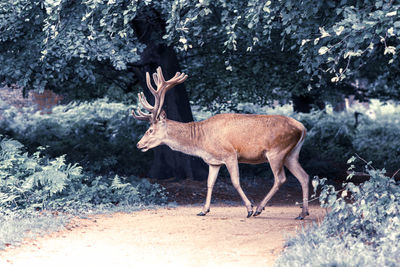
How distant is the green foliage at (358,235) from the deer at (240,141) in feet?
7.25

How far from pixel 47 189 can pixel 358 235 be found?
578 cm

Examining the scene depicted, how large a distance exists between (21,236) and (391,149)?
53.3ft

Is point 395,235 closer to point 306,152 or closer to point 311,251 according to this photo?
point 311,251

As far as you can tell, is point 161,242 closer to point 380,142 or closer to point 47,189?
point 47,189

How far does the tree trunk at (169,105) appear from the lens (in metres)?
14.7

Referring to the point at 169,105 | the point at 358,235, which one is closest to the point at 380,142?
the point at 169,105

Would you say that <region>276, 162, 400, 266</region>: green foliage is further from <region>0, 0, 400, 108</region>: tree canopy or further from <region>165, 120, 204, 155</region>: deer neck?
<region>165, 120, 204, 155</region>: deer neck

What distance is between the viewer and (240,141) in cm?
1020

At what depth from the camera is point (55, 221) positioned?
30.0 feet

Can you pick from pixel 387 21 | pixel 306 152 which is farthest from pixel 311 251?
pixel 306 152

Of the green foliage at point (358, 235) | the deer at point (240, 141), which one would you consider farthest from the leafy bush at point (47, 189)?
the green foliage at point (358, 235)

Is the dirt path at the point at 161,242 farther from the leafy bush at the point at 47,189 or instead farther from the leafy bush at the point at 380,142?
the leafy bush at the point at 380,142

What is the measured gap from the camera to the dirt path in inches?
277

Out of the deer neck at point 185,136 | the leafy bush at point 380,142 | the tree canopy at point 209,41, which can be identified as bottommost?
the leafy bush at point 380,142
